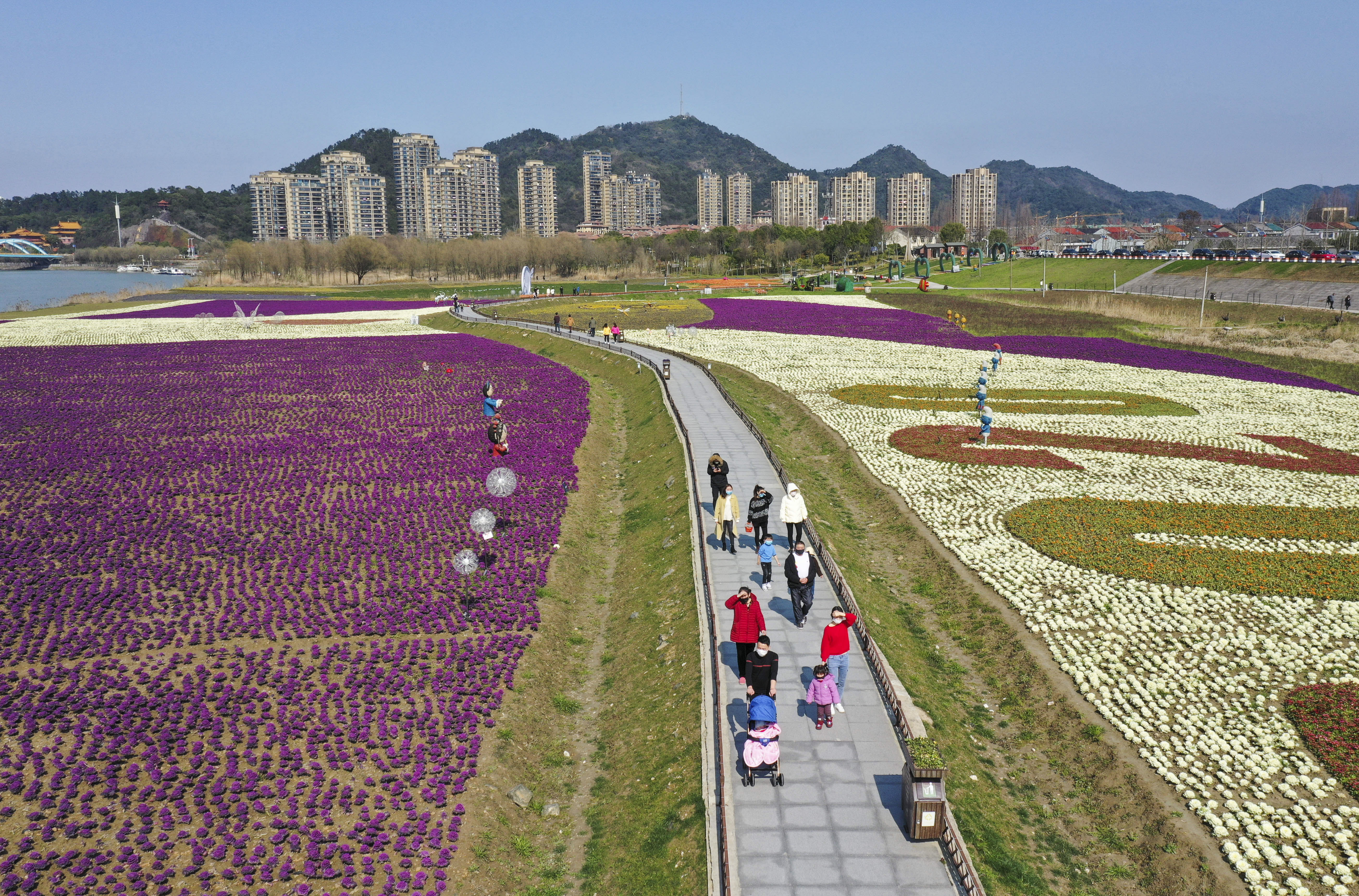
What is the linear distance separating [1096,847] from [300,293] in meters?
134

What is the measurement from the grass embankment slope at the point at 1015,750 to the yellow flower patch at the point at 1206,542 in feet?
12.9

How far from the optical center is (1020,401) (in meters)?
46.8

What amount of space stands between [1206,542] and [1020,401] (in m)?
22.0

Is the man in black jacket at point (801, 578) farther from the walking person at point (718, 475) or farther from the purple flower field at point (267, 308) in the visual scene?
the purple flower field at point (267, 308)

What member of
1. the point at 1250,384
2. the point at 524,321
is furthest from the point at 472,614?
the point at 524,321

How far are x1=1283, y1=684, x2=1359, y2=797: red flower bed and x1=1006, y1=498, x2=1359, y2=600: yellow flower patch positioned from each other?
502 centimetres

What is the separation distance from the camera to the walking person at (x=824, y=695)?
14.4m

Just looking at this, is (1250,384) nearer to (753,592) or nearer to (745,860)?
(753,592)

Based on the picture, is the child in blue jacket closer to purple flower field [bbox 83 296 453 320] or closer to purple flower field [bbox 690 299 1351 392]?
purple flower field [bbox 690 299 1351 392]

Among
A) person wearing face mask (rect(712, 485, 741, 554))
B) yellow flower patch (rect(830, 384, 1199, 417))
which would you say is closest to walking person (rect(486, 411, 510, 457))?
person wearing face mask (rect(712, 485, 741, 554))

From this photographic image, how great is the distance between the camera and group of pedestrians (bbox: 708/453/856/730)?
1456cm

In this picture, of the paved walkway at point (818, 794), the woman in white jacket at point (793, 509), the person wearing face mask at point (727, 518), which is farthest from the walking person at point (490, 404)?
the paved walkway at point (818, 794)

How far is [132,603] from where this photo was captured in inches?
803

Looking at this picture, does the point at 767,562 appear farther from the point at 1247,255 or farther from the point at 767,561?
the point at 1247,255
